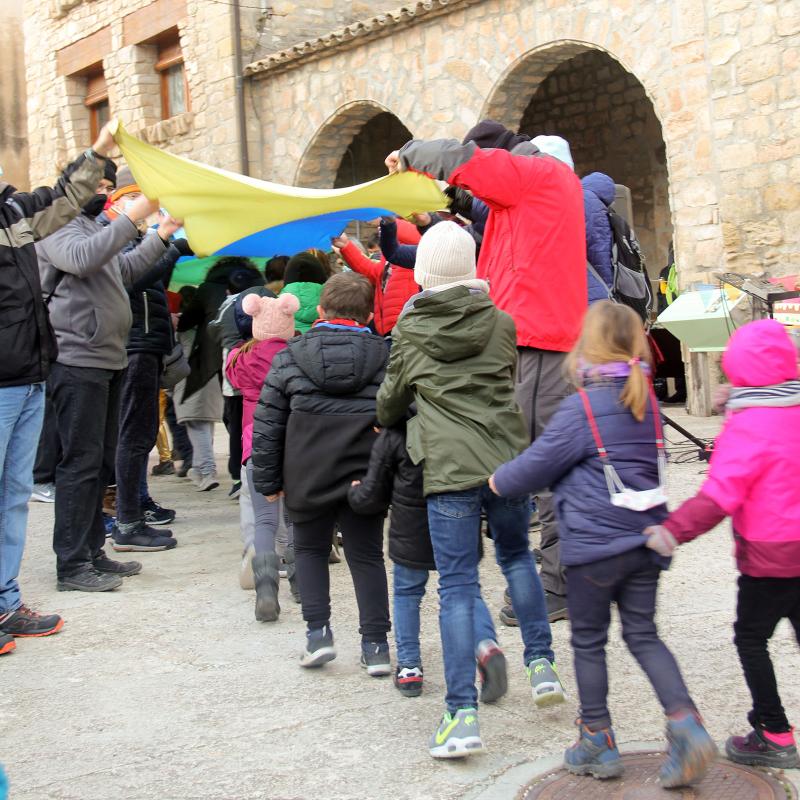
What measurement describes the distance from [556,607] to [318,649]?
1.01 m

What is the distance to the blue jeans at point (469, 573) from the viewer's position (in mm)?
3316

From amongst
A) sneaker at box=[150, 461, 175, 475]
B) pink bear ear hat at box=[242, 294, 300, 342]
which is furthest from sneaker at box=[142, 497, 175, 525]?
pink bear ear hat at box=[242, 294, 300, 342]

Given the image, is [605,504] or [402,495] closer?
[605,504]

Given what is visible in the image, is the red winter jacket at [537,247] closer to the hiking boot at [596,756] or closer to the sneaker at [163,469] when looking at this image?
the hiking boot at [596,756]

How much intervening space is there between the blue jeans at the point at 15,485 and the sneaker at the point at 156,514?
2400 mm

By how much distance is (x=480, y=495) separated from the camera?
3.45 meters

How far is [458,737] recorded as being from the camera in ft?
10.5

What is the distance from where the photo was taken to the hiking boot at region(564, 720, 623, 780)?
3.02m

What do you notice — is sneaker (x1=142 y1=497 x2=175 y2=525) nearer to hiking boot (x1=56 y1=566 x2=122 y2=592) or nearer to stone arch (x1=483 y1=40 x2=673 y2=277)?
hiking boot (x1=56 y1=566 x2=122 y2=592)

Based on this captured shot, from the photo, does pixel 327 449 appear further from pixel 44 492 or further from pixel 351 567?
Answer: pixel 44 492

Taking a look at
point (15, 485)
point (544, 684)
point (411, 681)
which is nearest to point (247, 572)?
point (15, 485)

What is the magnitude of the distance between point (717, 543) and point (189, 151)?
12.2m

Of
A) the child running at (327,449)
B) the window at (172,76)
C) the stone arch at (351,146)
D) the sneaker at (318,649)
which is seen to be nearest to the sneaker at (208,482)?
the child running at (327,449)

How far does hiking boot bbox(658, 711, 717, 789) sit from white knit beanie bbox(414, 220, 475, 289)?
147 centimetres
